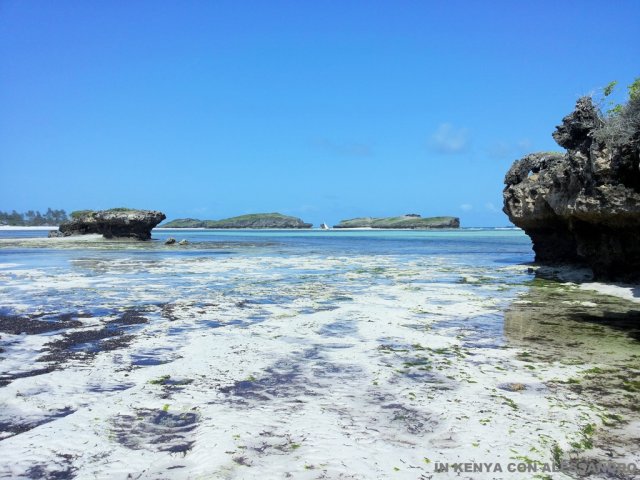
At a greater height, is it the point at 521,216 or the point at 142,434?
the point at 521,216

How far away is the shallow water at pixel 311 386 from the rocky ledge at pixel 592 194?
3.77 meters

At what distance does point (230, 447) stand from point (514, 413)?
3426mm

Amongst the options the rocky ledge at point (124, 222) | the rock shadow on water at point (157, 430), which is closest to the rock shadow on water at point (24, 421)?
the rock shadow on water at point (157, 430)

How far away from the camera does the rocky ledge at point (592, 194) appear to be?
50.0 ft

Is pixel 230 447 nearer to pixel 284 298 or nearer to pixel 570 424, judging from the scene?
pixel 570 424

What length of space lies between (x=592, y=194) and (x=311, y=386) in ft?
47.5

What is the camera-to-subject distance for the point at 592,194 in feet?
56.1

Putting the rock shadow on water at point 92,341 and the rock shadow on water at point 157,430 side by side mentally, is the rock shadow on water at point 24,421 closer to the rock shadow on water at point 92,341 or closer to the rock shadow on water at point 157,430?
the rock shadow on water at point 157,430

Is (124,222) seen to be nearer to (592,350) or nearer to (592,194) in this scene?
(592,194)

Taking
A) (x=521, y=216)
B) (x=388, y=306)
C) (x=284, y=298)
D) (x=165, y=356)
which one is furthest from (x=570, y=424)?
(x=521, y=216)

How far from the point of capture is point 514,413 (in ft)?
19.5

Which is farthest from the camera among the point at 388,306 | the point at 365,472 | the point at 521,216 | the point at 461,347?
the point at 521,216

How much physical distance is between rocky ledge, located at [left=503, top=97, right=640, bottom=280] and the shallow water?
377 centimetres

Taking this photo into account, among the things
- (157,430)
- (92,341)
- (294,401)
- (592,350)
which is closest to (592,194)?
(592,350)
